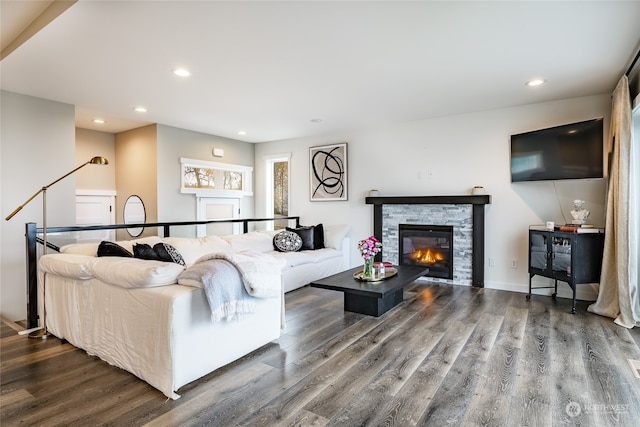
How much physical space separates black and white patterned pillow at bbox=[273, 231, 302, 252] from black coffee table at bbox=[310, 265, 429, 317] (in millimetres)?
1424

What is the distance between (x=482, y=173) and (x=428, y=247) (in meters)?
1.29

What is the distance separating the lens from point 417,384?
83.4 inches

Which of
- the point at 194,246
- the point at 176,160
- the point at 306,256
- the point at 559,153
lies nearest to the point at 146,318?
the point at 194,246

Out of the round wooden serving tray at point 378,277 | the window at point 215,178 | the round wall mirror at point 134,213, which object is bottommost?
the round wooden serving tray at point 378,277

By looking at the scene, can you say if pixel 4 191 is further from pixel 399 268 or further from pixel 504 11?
pixel 504 11

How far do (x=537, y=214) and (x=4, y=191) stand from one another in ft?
20.5

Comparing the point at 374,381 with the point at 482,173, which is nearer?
the point at 374,381

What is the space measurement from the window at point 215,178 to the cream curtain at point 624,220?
5.51m

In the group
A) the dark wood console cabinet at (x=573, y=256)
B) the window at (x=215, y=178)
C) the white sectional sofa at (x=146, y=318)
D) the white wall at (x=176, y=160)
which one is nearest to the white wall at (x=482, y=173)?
the dark wood console cabinet at (x=573, y=256)

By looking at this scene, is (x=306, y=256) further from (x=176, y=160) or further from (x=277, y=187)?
(x=176, y=160)

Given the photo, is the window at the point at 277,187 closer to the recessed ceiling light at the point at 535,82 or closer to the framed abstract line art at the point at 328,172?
the framed abstract line art at the point at 328,172

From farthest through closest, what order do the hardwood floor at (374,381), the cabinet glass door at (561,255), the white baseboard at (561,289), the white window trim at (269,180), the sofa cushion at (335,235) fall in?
1. the white window trim at (269,180)
2. the sofa cushion at (335,235)
3. the white baseboard at (561,289)
4. the cabinet glass door at (561,255)
5. the hardwood floor at (374,381)

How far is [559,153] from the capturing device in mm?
3873

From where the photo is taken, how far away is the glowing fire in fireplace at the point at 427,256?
16.4 ft
